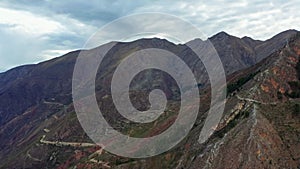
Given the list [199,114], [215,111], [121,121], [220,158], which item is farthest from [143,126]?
[220,158]

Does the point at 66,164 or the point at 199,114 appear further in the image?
the point at 66,164

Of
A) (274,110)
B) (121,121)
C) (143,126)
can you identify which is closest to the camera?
(274,110)

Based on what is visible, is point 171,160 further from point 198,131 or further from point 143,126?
point 143,126

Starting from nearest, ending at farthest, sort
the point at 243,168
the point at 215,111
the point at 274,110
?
1. the point at 243,168
2. the point at 274,110
3. the point at 215,111

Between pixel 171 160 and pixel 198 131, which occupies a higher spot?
pixel 198 131

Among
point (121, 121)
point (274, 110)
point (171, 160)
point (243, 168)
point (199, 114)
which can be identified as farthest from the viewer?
point (121, 121)

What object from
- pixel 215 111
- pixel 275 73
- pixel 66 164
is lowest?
pixel 66 164

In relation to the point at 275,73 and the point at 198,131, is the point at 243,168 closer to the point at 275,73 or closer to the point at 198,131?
the point at 198,131

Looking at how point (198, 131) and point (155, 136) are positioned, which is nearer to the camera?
point (198, 131)

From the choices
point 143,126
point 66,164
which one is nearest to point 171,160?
point 143,126
